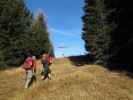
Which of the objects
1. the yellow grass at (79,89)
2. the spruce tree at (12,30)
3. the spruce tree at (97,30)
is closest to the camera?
the yellow grass at (79,89)

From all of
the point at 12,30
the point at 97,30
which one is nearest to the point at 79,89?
the point at 97,30

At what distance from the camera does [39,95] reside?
19.7 metres

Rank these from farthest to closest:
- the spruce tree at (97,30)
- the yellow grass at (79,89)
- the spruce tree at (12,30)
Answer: the spruce tree at (12,30) → the spruce tree at (97,30) → the yellow grass at (79,89)

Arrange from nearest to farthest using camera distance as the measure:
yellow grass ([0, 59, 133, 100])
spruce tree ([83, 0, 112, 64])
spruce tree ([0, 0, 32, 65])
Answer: yellow grass ([0, 59, 133, 100])
spruce tree ([83, 0, 112, 64])
spruce tree ([0, 0, 32, 65])

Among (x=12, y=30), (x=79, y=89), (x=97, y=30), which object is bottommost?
(x=79, y=89)

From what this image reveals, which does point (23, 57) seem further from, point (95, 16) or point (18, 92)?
point (18, 92)

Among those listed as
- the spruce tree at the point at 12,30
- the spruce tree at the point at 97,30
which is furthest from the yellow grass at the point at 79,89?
the spruce tree at the point at 12,30

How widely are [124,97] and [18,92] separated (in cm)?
645

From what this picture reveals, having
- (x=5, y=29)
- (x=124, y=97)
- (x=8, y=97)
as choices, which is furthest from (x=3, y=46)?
(x=124, y=97)

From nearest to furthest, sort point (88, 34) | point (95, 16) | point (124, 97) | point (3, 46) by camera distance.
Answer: point (124, 97)
point (3, 46)
point (95, 16)
point (88, 34)

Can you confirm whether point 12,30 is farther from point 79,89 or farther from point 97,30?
point 79,89

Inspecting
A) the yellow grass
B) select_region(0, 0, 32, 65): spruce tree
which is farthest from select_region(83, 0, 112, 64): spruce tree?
select_region(0, 0, 32, 65): spruce tree

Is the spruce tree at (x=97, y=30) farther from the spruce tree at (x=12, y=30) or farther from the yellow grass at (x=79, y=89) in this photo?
the spruce tree at (x=12, y=30)

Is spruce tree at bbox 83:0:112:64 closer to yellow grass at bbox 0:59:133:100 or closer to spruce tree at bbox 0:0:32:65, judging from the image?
yellow grass at bbox 0:59:133:100
